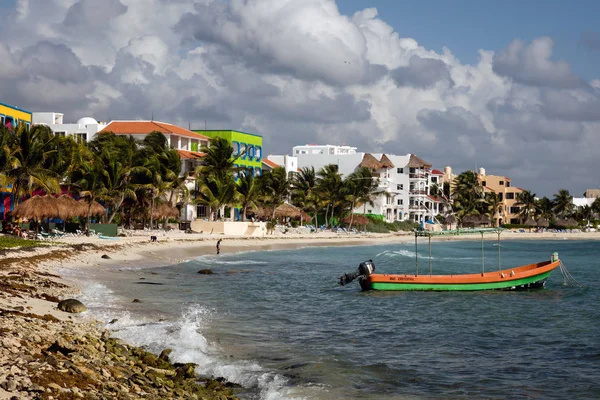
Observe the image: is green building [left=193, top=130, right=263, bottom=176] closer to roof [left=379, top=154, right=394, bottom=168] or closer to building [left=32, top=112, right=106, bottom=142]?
building [left=32, top=112, right=106, bottom=142]

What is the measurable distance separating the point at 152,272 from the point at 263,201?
44714mm

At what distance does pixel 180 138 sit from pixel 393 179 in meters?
41.9

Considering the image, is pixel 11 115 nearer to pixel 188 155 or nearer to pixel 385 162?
pixel 188 155

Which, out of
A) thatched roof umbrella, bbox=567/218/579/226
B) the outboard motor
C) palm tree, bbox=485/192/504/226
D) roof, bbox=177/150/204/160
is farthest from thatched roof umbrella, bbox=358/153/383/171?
the outboard motor

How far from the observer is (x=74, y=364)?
11.1 metres

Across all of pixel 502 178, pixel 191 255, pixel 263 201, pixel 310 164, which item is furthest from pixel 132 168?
pixel 502 178

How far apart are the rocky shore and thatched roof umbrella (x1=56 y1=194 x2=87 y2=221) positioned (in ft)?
85.8

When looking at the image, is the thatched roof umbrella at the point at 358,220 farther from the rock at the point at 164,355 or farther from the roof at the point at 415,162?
the rock at the point at 164,355

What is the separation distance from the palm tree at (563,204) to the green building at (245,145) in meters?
74.4

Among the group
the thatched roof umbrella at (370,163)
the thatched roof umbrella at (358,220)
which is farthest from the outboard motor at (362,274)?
the thatched roof umbrella at (370,163)

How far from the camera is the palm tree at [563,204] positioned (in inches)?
5389

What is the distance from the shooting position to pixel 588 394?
1394 cm

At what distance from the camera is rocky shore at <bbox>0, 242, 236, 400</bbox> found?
971 centimetres

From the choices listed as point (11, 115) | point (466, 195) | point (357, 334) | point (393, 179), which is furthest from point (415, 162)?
point (357, 334)
